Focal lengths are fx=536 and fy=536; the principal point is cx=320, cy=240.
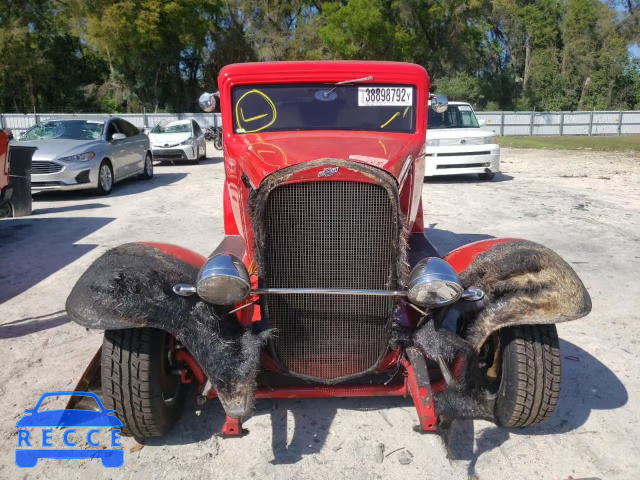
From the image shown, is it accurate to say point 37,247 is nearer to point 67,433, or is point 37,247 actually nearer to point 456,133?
point 67,433

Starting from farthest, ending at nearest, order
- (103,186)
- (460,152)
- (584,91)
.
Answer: (584,91) → (460,152) → (103,186)

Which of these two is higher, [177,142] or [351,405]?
[177,142]

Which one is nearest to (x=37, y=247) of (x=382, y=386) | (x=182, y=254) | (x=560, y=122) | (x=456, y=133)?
(x=182, y=254)

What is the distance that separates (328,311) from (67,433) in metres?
1.74

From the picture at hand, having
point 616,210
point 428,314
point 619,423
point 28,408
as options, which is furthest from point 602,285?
point 28,408

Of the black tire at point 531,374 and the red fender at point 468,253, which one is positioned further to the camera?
the red fender at point 468,253

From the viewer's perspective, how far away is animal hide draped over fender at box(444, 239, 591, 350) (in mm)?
2840

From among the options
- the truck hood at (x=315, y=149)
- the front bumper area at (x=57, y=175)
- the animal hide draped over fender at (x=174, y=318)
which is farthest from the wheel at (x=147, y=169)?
the animal hide draped over fender at (x=174, y=318)

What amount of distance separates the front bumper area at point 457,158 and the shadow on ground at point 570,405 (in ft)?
27.5

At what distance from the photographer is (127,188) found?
12.2m

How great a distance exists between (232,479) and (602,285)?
439 centimetres

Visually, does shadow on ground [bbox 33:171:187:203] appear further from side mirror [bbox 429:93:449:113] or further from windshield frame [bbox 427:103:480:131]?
Result: side mirror [bbox 429:93:449:113]

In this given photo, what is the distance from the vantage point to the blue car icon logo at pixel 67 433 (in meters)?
2.97

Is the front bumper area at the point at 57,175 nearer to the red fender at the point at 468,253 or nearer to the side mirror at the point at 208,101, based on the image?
the side mirror at the point at 208,101
